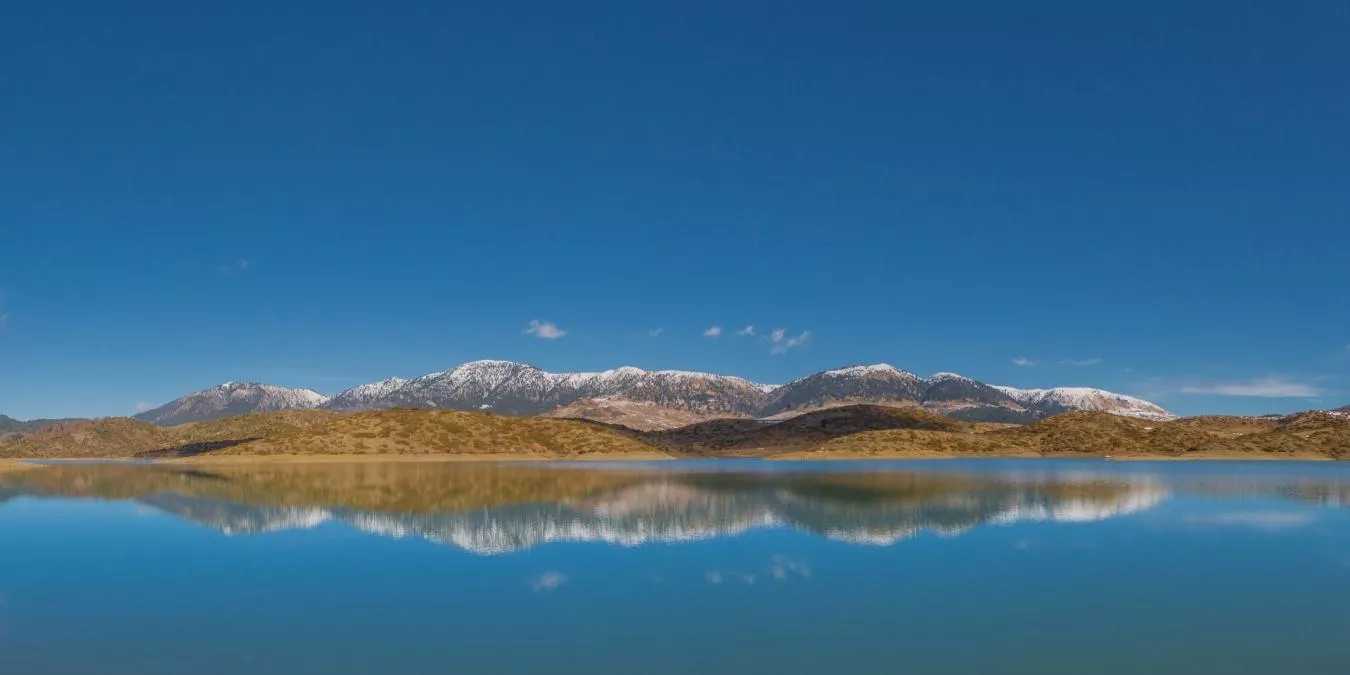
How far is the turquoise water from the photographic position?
2591 centimetres

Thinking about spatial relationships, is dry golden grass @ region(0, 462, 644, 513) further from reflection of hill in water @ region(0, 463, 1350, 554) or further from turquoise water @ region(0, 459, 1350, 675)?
turquoise water @ region(0, 459, 1350, 675)

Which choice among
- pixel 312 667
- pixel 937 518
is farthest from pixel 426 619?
pixel 937 518

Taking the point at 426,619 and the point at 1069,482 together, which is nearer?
the point at 426,619

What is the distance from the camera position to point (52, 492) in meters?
108

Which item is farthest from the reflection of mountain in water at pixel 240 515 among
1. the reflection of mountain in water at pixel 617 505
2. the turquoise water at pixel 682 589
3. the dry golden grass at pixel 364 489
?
the dry golden grass at pixel 364 489

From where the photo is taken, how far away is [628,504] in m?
80.6

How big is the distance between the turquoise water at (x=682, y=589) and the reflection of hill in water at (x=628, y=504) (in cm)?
76

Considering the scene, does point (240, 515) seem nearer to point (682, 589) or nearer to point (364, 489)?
point (364, 489)

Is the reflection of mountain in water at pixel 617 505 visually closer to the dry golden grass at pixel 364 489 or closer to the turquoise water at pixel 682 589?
the dry golden grass at pixel 364 489

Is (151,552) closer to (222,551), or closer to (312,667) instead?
(222,551)

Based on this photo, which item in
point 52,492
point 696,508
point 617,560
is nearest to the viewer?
point 617,560

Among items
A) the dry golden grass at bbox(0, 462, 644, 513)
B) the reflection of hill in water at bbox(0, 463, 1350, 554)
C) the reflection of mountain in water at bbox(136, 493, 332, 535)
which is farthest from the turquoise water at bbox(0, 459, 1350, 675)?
the dry golden grass at bbox(0, 462, 644, 513)

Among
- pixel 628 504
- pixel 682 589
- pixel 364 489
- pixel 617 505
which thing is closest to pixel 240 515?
pixel 617 505

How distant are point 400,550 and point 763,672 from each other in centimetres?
3325
